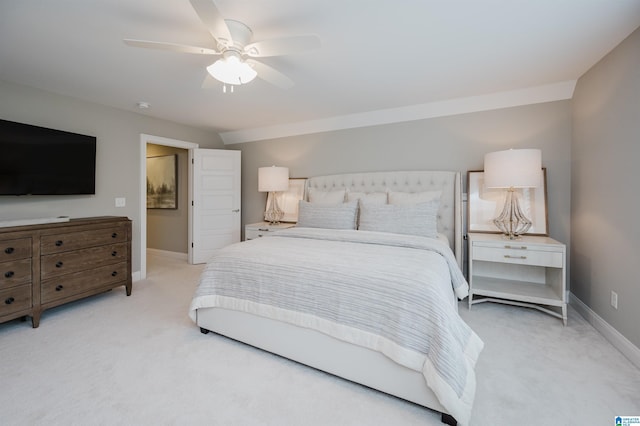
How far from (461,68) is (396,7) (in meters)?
1.16

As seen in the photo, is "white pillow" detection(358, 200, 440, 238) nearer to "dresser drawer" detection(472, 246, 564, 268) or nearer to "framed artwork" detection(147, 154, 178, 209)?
"dresser drawer" detection(472, 246, 564, 268)

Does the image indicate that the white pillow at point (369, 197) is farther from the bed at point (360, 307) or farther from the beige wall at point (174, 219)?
the beige wall at point (174, 219)

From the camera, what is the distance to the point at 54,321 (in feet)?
8.35

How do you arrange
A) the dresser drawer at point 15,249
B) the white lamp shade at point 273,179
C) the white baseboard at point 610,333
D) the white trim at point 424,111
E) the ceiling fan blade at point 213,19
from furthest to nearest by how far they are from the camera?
the white lamp shade at point 273,179 < the white trim at point 424,111 < the dresser drawer at point 15,249 < the white baseboard at point 610,333 < the ceiling fan blade at point 213,19

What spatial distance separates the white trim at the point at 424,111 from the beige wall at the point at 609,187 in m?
0.25

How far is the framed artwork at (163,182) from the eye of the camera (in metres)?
5.07

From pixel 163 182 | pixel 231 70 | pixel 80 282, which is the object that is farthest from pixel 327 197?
pixel 163 182

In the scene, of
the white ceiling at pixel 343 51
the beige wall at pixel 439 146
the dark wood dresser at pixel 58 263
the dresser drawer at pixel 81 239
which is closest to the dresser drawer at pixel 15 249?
the dark wood dresser at pixel 58 263

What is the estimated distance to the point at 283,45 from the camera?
1749 mm

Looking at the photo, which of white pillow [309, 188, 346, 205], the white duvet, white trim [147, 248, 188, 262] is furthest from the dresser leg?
white pillow [309, 188, 346, 205]

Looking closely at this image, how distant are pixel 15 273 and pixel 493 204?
479 cm

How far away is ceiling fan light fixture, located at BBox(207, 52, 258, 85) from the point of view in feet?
6.25

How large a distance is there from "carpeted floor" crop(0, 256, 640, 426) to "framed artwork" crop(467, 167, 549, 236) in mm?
1025

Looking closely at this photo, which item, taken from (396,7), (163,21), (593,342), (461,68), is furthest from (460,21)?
(593,342)
